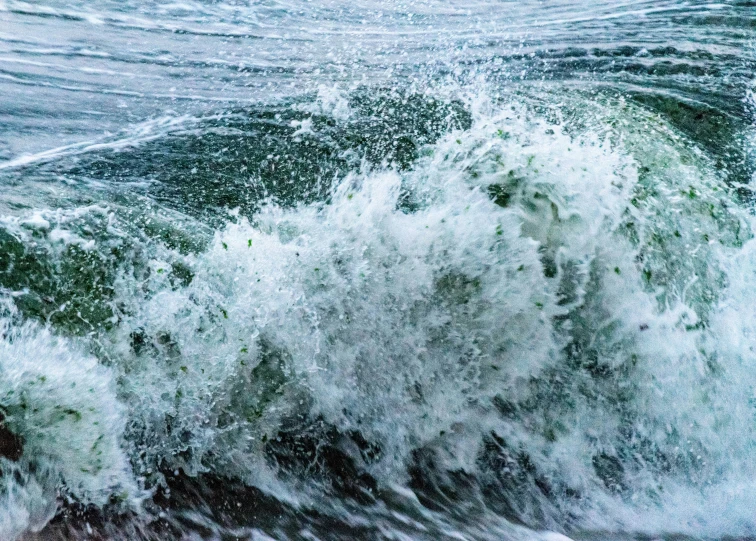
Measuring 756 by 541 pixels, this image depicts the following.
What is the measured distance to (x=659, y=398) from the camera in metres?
3.20

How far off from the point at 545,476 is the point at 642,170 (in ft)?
4.98

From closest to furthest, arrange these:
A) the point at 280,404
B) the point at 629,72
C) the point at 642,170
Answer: the point at 280,404 < the point at 642,170 < the point at 629,72

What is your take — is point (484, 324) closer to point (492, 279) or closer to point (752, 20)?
point (492, 279)

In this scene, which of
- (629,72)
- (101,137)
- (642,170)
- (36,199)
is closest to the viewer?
(36,199)

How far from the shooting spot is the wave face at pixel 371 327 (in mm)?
2775

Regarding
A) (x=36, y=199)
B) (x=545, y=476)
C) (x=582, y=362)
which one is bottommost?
(x=545, y=476)

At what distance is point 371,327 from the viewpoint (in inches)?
121

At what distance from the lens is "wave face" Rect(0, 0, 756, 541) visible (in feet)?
9.11

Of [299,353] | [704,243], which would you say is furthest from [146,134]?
[704,243]

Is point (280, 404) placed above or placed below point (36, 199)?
below

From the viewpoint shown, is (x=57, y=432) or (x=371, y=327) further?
(x=371, y=327)

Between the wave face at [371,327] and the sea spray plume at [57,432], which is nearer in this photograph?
the sea spray plume at [57,432]

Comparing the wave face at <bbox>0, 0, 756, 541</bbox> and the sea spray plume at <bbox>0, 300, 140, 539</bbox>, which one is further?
the wave face at <bbox>0, 0, 756, 541</bbox>

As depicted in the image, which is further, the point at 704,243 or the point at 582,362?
the point at 704,243
